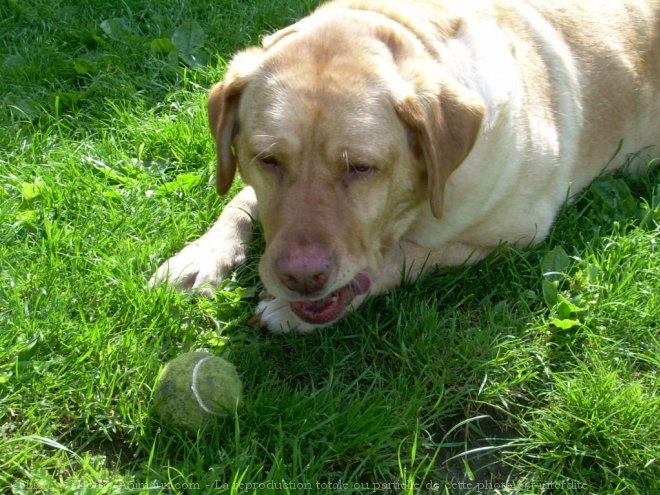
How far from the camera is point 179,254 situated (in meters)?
3.28

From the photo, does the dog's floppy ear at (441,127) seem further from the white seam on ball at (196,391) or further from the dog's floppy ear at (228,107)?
the white seam on ball at (196,391)

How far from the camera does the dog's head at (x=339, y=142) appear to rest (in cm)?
260

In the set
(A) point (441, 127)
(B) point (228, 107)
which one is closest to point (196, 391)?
(B) point (228, 107)

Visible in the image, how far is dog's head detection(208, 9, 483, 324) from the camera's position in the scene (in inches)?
102

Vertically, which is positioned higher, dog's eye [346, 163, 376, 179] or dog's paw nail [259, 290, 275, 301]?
dog's eye [346, 163, 376, 179]

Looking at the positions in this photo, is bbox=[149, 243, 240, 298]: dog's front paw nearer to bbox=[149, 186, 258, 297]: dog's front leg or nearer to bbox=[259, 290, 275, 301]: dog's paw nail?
bbox=[149, 186, 258, 297]: dog's front leg

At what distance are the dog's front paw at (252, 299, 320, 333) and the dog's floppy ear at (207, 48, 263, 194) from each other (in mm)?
590

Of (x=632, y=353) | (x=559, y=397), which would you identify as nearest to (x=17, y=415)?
(x=559, y=397)

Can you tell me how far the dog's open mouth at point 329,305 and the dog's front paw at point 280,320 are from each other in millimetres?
50

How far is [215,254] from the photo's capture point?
10.6 ft

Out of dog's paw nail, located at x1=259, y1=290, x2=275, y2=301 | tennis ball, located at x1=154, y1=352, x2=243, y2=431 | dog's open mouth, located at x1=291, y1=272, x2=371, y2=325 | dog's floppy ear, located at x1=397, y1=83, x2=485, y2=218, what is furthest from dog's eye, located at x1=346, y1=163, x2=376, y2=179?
tennis ball, located at x1=154, y1=352, x2=243, y2=431

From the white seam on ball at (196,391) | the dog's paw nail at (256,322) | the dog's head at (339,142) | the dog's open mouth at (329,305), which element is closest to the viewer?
the white seam on ball at (196,391)

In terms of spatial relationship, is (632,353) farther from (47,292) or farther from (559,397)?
(47,292)

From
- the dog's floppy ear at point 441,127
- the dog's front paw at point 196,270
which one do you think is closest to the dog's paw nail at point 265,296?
the dog's front paw at point 196,270
